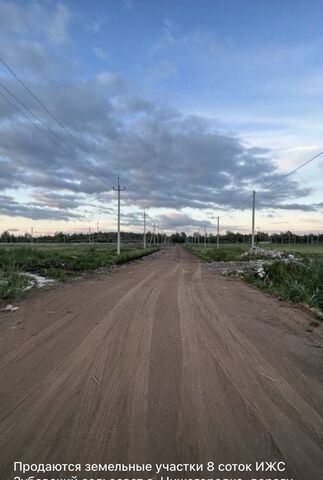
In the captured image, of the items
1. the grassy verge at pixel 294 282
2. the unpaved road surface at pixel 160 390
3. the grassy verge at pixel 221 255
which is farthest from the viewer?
the grassy verge at pixel 221 255

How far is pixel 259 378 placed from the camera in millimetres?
4934

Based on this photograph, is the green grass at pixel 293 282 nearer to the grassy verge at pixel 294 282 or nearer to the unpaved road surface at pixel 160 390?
the grassy verge at pixel 294 282

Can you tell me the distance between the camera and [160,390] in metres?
4.46

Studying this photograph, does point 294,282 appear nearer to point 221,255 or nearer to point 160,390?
point 160,390

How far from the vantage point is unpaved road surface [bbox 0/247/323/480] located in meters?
3.23

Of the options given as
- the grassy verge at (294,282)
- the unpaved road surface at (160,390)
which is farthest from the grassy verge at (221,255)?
the unpaved road surface at (160,390)

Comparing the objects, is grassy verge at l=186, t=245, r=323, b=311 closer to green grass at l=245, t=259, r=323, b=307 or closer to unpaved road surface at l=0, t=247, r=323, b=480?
green grass at l=245, t=259, r=323, b=307

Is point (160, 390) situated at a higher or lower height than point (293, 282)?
lower

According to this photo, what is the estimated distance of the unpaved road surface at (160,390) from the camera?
3.23 meters

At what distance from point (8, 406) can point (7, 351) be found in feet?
7.42

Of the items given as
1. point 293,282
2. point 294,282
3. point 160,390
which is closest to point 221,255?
point 293,282

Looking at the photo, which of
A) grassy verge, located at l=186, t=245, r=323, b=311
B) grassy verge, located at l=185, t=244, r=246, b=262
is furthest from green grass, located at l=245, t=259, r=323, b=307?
grassy verge, located at l=185, t=244, r=246, b=262

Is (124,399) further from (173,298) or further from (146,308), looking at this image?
(173,298)

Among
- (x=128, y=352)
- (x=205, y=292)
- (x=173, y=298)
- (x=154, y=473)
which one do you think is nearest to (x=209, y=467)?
(x=154, y=473)
